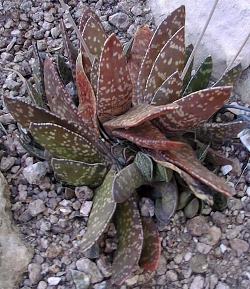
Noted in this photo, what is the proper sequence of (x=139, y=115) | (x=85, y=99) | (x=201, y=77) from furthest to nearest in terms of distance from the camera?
(x=201, y=77)
(x=85, y=99)
(x=139, y=115)

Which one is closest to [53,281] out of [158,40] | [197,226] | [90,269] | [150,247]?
[90,269]

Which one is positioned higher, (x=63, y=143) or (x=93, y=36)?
(x=93, y=36)

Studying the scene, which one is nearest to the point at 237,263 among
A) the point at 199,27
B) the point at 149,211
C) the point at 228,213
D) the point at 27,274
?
Result: the point at 228,213

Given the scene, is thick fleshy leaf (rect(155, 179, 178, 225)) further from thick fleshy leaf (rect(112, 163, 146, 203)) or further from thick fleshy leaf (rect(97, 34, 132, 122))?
thick fleshy leaf (rect(97, 34, 132, 122))

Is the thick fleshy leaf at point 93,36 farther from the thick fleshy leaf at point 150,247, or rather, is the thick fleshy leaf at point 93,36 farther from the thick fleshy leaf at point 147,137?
the thick fleshy leaf at point 150,247

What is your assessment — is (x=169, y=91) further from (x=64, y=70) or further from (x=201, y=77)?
(x=64, y=70)

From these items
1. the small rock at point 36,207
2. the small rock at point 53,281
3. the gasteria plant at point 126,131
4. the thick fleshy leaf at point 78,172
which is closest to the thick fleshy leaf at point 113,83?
the gasteria plant at point 126,131
